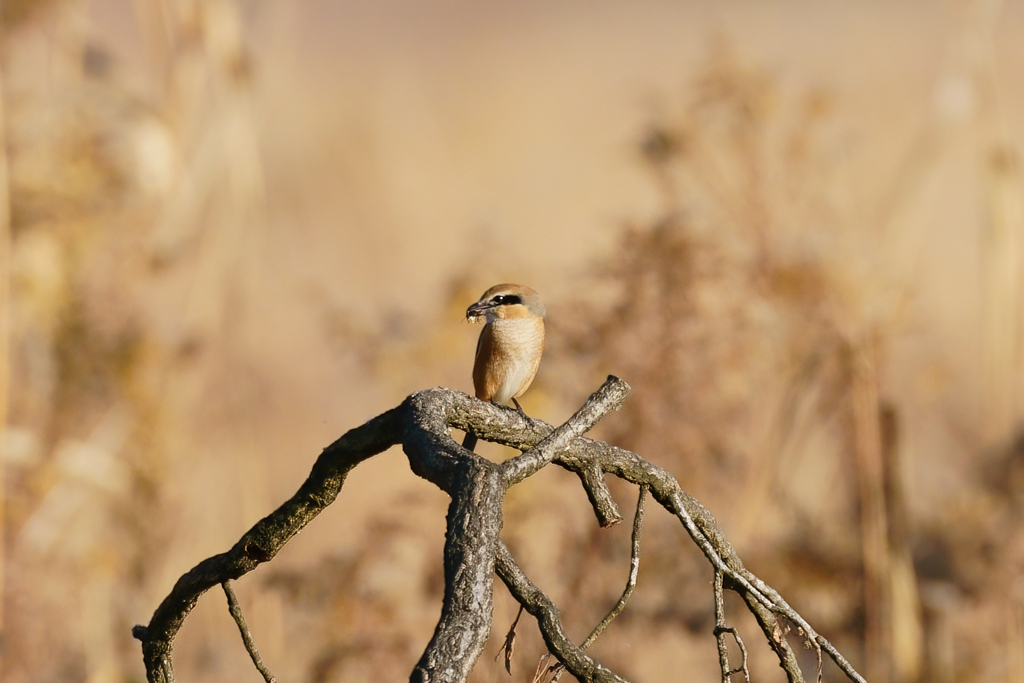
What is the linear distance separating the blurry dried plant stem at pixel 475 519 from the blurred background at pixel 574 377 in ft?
6.77

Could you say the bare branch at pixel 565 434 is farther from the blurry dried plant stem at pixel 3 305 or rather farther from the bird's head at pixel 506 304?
the blurry dried plant stem at pixel 3 305

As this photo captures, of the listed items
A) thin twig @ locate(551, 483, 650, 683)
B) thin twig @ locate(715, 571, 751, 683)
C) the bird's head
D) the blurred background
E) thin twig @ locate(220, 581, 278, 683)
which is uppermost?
the blurred background

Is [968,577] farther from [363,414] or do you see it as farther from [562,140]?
[562,140]

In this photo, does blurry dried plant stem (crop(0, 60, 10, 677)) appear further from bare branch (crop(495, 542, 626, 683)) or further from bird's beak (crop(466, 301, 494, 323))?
bare branch (crop(495, 542, 626, 683))

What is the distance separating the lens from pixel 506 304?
2.45 meters

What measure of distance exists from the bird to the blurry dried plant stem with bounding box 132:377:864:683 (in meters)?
0.93

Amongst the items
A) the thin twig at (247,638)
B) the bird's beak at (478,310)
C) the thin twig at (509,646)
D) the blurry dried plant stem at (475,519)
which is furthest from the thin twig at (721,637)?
the bird's beak at (478,310)

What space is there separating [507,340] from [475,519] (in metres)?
1.61

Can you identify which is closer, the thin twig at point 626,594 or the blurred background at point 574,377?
the thin twig at point 626,594

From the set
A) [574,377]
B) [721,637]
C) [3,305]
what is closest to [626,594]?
[721,637]

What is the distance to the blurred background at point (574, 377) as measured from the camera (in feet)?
15.1

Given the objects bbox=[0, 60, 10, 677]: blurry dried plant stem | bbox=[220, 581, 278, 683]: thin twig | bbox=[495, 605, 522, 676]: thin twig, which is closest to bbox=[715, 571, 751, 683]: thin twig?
bbox=[495, 605, 522, 676]: thin twig

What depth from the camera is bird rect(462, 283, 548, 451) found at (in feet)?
8.00

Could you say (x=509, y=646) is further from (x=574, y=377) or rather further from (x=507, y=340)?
(x=574, y=377)
